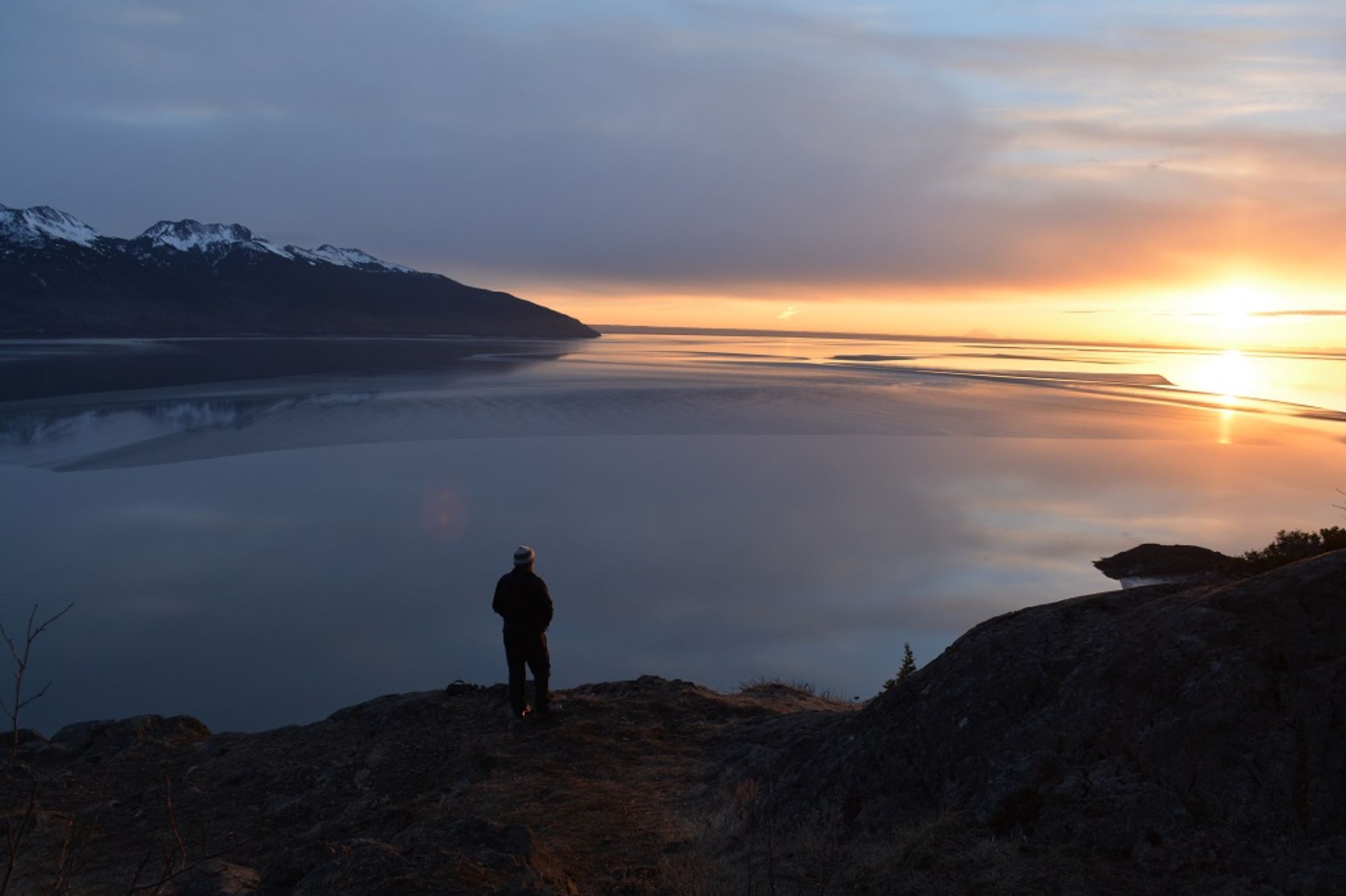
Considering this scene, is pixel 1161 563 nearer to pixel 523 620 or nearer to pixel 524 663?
pixel 524 663

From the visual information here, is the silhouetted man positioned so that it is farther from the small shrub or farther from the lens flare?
the lens flare

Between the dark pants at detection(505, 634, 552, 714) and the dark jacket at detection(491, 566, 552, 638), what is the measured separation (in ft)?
0.22

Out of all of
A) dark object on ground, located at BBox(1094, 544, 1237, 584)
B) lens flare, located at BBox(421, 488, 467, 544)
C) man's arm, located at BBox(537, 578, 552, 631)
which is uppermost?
man's arm, located at BBox(537, 578, 552, 631)

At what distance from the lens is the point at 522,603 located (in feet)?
29.7

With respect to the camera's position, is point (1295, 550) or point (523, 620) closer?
point (1295, 550)

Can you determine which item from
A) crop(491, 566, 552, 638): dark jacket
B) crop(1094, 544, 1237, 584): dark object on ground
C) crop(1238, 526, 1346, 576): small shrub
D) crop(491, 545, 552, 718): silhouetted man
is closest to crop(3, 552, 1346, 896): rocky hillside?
crop(491, 545, 552, 718): silhouetted man

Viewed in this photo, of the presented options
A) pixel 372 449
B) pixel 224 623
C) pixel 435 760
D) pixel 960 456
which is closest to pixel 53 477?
pixel 372 449

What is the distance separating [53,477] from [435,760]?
82.6 feet

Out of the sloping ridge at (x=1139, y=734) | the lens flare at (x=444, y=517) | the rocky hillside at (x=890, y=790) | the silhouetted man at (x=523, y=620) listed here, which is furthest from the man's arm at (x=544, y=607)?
the lens flare at (x=444, y=517)

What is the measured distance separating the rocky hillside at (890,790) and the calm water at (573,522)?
5472 mm

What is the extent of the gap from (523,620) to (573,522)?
1491 cm

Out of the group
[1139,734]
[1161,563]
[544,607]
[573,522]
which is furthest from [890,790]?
[573,522]

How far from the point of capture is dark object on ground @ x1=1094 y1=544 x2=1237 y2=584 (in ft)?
56.0

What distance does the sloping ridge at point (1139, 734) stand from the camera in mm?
5250
